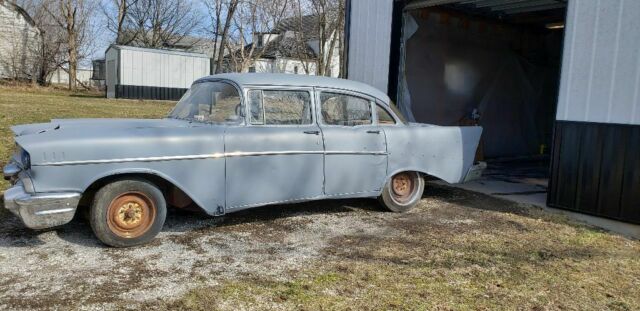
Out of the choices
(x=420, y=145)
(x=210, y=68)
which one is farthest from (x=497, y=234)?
(x=210, y=68)

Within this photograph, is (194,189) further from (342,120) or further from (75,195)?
(342,120)

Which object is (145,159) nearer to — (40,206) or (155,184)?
Result: (155,184)

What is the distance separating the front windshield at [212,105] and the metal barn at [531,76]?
3.91 meters

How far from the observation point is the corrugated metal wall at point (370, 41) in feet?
28.9

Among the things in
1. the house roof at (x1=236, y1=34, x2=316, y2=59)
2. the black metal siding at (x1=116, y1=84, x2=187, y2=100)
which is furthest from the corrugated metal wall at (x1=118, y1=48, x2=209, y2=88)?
the house roof at (x1=236, y1=34, x2=316, y2=59)

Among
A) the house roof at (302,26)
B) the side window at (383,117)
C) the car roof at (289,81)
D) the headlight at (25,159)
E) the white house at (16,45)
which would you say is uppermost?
the house roof at (302,26)

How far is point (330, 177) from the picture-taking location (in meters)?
5.38

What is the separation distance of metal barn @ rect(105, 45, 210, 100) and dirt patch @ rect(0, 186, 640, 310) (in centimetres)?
2049

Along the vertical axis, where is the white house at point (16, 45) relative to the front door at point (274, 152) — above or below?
above

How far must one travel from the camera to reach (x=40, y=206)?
3912 mm

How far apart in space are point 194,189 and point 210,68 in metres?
23.4

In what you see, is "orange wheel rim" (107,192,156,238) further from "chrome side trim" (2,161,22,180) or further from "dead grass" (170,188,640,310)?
"dead grass" (170,188,640,310)

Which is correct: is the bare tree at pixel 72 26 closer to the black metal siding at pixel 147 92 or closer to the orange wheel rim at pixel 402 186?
the black metal siding at pixel 147 92

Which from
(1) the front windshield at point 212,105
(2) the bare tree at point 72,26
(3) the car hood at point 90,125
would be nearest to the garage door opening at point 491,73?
(1) the front windshield at point 212,105
